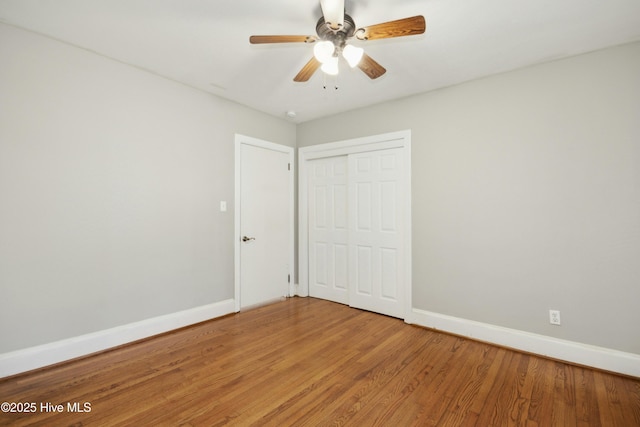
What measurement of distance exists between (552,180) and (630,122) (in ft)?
2.12

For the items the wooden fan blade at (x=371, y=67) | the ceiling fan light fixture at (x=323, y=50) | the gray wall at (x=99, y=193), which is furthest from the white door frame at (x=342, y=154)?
the ceiling fan light fixture at (x=323, y=50)

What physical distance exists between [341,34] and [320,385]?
2.49 meters

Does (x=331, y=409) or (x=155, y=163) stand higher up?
(x=155, y=163)

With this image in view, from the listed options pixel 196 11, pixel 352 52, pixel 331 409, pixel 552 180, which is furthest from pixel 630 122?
pixel 196 11

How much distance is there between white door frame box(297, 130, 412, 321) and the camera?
3398 mm

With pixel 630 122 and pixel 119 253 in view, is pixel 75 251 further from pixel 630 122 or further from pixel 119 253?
pixel 630 122

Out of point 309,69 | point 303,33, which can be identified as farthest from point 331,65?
point 303,33

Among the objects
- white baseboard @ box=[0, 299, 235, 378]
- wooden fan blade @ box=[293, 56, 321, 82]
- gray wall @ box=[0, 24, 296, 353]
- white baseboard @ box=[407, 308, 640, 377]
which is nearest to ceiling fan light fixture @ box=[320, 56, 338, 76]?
wooden fan blade @ box=[293, 56, 321, 82]

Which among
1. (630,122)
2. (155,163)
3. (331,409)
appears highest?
(630,122)

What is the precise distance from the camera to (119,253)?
8.90 ft

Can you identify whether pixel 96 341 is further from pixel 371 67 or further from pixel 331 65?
pixel 371 67

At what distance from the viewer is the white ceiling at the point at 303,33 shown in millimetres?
1979

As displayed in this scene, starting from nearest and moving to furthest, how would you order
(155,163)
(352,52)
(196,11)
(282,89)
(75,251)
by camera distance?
(352,52) < (196,11) < (75,251) < (155,163) < (282,89)

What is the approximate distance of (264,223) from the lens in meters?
4.03
